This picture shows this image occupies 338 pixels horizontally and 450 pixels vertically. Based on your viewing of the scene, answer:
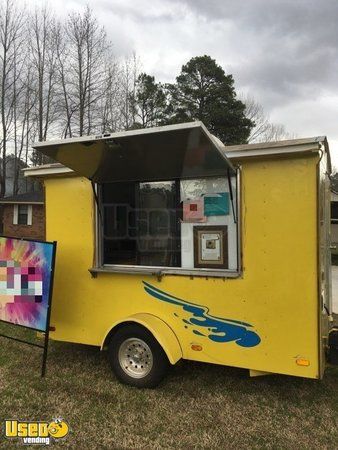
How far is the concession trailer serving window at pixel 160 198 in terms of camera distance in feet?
12.3

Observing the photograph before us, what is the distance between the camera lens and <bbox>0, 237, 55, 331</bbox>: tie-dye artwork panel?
4621mm

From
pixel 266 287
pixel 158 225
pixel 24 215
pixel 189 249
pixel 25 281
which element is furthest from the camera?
pixel 24 215

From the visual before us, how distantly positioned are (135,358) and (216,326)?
998 millimetres

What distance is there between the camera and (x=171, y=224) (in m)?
4.54

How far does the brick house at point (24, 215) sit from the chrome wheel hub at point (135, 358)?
18.6 meters

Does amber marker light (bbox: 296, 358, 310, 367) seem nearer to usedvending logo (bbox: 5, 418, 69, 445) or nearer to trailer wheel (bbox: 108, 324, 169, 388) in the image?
trailer wheel (bbox: 108, 324, 169, 388)

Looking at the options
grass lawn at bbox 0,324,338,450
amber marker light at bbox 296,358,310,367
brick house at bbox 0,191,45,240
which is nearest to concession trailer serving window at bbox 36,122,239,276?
amber marker light at bbox 296,358,310,367

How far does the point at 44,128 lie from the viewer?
94.8 feet

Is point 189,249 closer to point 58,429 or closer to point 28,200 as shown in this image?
point 58,429

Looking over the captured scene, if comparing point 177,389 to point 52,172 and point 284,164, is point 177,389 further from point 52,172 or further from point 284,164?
point 52,172

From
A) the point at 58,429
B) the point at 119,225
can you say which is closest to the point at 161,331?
the point at 58,429

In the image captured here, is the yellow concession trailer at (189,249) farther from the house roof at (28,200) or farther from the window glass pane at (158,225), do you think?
the house roof at (28,200)

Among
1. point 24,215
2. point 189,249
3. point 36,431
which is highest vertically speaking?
point 24,215

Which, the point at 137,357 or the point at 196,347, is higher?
the point at 196,347
